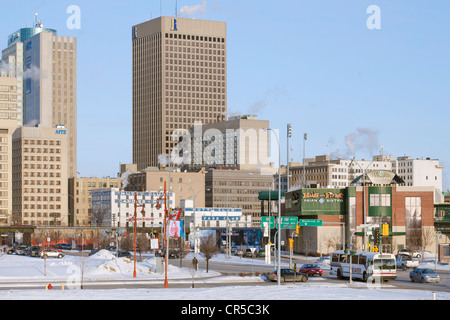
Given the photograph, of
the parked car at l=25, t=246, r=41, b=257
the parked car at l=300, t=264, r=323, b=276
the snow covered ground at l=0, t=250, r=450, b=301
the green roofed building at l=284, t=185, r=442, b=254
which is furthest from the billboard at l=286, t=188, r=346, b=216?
the parked car at l=300, t=264, r=323, b=276

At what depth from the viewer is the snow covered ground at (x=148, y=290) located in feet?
150

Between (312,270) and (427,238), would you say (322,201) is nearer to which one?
(427,238)

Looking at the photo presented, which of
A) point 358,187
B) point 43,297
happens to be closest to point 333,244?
point 358,187

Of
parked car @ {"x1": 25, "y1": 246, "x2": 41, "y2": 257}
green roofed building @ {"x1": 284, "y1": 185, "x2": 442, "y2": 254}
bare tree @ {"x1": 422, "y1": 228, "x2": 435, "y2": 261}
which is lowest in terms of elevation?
parked car @ {"x1": 25, "y1": 246, "x2": 41, "y2": 257}

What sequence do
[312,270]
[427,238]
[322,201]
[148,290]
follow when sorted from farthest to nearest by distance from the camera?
[322,201] < [427,238] < [312,270] < [148,290]

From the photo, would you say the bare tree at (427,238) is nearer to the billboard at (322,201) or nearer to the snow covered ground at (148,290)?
the billboard at (322,201)

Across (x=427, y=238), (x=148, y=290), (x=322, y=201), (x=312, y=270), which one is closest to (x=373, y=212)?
(x=322, y=201)

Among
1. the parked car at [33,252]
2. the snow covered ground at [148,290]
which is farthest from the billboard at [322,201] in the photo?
the parked car at [33,252]

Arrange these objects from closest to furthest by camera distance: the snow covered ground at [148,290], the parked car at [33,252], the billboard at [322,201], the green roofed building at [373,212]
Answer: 1. the snow covered ground at [148,290]
2. the parked car at [33,252]
3. the green roofed building at [373,212]
4. the billboard at [322,201]

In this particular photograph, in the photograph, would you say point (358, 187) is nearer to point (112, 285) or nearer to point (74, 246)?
point (74, 246)

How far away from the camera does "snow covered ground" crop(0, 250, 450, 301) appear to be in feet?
150

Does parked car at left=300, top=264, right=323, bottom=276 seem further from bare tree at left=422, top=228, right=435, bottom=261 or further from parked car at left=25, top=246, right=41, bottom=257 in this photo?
bare tree at left=422, top=228, right=435, bottom=261

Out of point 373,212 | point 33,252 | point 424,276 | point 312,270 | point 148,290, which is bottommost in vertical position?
point 33,252

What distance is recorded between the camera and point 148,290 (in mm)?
52969
